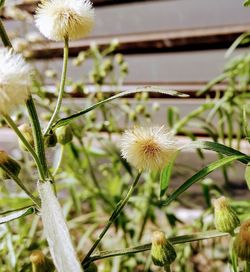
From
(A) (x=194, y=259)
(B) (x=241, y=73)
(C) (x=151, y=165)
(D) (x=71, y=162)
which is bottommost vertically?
(A) (x=194, y=259)

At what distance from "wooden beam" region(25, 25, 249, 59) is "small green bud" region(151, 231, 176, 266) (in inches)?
47.1

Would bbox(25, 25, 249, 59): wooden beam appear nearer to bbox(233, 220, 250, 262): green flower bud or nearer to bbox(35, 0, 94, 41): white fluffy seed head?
bbox(35, 0, 94, 41): white fluffy seed head

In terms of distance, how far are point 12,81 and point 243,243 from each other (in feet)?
0.99

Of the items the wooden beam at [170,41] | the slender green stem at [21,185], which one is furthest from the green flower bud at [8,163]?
the wooden beam at [170,41]

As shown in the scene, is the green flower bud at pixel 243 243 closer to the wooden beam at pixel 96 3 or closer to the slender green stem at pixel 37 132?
the slender green stem at pixel 37 132

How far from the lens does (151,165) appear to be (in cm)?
52

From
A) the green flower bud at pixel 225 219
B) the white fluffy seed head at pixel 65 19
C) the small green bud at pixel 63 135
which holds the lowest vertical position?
the green flower bud at pixel 225 219

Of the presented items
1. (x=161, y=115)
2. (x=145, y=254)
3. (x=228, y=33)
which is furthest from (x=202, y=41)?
(x=145, y=254)

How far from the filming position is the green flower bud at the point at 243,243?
512 mm

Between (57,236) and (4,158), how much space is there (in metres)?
0.18

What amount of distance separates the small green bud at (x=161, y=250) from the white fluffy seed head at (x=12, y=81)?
23 centimetres

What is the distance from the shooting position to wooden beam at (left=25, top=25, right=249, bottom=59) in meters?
1.74

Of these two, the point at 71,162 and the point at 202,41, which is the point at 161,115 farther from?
the point at 71,162

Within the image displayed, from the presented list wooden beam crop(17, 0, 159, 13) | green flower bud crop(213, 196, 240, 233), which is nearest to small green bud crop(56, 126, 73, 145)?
green flower bud crop(213, 196, 240, 233)
